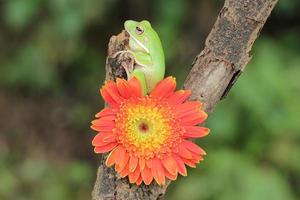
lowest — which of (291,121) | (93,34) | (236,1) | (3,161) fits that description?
(3,161)

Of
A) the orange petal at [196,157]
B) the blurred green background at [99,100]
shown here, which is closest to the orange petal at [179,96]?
the orange petal at [196,157]

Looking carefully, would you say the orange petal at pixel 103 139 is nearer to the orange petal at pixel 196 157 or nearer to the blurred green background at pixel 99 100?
the orange petal at pixel 196 157

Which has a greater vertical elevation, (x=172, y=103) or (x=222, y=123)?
(x=172, y=103)

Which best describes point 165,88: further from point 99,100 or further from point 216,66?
point 99,100

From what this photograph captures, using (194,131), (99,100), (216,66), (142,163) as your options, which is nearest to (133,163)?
(142,163)

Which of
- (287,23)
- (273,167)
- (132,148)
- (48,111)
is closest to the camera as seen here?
(132,148)

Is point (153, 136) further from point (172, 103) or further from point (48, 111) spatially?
point (48, 111)

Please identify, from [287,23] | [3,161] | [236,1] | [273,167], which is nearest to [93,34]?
[3,161]
